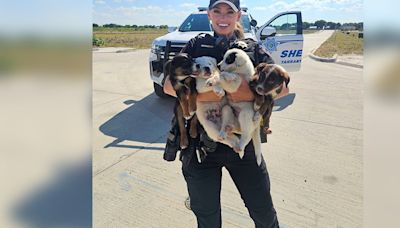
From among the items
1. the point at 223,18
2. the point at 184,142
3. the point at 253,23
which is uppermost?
the point at 253,23

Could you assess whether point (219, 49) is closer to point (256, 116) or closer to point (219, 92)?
point (219, 92)

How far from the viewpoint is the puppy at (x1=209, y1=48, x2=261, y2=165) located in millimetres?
1446

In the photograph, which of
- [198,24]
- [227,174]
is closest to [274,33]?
[198,24]

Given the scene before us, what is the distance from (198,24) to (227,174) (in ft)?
14.8

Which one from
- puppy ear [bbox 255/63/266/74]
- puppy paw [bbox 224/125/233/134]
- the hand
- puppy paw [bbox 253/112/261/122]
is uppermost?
puppy ear [bbox 255/63/266/74]

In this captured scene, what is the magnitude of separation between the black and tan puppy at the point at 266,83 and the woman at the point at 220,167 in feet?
0.60

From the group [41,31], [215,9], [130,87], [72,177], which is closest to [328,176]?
[215,9]

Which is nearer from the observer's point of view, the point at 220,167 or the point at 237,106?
the point at 237,106

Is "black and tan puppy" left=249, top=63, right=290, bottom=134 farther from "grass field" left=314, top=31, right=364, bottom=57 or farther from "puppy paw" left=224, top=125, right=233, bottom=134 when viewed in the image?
"grass field" left=314, top=31, right=364, bottom=57

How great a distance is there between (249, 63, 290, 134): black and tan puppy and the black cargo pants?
314 mm

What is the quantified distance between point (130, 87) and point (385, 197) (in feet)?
22.9

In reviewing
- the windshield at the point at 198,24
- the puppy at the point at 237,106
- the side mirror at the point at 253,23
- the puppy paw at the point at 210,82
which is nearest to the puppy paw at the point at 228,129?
the puppy at the point at 237,106

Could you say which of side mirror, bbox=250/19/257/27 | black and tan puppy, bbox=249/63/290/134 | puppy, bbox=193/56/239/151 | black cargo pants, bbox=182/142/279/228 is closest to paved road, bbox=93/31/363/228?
black cargo pants, bbox=182/142/279/228

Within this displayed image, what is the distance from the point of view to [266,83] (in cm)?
142
